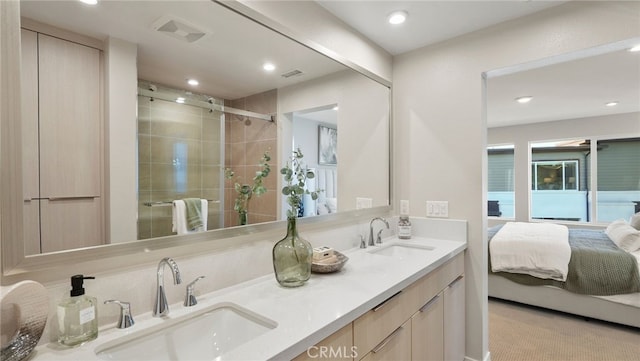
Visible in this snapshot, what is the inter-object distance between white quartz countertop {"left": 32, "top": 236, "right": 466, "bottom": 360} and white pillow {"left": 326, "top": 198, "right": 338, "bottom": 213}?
0.35 metres

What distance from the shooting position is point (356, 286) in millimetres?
1287

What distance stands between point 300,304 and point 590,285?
128 inches

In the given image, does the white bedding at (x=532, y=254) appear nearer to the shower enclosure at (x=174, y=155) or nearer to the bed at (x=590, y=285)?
the bed at (x=590, y=285)

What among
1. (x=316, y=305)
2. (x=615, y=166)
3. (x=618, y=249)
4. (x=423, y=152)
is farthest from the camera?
(x=615, y=166)

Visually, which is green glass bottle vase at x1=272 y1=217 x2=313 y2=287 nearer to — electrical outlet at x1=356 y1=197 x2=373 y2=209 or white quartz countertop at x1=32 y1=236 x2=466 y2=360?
white quartz countertop at x1=32 y1=236 x2=466 y2=360

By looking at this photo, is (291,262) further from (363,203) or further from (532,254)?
(532,254)

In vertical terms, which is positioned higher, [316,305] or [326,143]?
[326,143]

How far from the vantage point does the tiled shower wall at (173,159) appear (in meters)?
1.09

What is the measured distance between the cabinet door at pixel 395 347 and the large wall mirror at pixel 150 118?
28.8 inches

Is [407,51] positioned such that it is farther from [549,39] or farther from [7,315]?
[7,315]

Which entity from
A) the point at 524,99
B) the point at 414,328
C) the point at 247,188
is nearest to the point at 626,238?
the point at 524,99

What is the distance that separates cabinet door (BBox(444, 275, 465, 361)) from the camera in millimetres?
1821

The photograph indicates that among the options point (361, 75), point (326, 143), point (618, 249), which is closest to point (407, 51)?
point (361, 75)

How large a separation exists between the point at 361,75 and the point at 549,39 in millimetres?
1151
